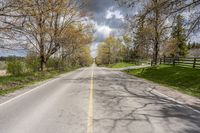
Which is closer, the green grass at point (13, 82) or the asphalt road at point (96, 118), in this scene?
the asphalt road at point (96, 118)

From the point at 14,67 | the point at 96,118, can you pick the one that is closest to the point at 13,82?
the point at 14,67

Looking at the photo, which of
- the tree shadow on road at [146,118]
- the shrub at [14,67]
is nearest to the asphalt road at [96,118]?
the tree shadow on road at [146,118]

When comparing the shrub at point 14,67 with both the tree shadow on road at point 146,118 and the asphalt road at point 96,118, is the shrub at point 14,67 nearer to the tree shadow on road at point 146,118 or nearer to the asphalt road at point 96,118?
the asphalt road at point 96,118

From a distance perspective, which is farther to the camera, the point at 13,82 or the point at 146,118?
the point at 13,82

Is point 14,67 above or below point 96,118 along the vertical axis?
above

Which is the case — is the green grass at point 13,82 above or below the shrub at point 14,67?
below

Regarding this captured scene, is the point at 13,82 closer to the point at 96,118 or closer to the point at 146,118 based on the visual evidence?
the point at 96,118

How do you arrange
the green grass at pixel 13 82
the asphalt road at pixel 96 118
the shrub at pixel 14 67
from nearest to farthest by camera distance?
the asphalt road at pixel 96 118, the green grass at pixel 13 82, the shrub at pixel 14 67

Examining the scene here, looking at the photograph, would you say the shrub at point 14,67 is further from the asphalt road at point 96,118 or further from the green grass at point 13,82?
the asphalt road at point 96,118

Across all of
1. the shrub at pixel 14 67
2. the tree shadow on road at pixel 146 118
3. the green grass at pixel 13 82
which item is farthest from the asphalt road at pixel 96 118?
the shrub at pixel 14 67

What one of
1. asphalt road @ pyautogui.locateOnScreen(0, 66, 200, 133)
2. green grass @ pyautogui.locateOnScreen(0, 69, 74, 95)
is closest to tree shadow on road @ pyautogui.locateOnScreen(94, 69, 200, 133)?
asphalt road @ pyautogui.locateOnScreen(0, 66, 200, 133)

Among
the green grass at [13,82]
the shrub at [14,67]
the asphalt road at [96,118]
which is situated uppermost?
the shrub at [14,67]

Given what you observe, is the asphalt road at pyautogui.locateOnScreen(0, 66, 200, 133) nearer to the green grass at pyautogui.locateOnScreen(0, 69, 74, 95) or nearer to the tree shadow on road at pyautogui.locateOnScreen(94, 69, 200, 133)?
the tree shadow on road at pyautogui.locateOnScreen(94, 69, 200, 133)

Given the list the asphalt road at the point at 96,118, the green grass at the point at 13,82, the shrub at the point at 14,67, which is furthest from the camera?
the shrub at the point at 14,67
